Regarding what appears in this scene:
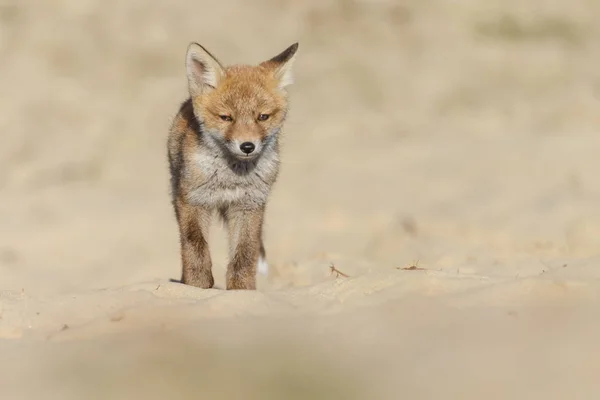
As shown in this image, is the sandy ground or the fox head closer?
the sandy ground

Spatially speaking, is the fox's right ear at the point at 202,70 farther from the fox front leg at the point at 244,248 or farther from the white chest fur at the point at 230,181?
the fox front leg at the point at 244,248

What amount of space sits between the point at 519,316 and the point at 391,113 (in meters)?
10.3

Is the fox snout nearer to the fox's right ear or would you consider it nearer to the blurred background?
the fox's right ear

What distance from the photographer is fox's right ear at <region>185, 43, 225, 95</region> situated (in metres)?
6.66

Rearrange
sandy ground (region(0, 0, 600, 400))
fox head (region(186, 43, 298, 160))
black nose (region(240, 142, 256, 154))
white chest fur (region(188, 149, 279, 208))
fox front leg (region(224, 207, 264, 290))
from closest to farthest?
sandy ground (region(0, 0, 600, 400)) → black nose (region(240, 142, 256, 154)) → fox head (region(186, 43, 298, 160)) → white chest fur (region(188, 149, 279, 208)) → fox front leg (region(224, 207, 264, 290))

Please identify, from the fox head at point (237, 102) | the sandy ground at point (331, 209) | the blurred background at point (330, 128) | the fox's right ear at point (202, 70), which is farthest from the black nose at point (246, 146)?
the blurred background at point (330, 128)

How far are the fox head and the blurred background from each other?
263 cm

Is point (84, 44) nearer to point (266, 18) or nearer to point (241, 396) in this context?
point (266, 18)

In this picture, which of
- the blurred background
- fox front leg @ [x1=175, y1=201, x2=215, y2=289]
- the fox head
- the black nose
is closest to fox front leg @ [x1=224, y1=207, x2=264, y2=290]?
fox front leg @ [x1=175, y1=201, x2=215, y2=289]

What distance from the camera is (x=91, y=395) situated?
13.0 feet

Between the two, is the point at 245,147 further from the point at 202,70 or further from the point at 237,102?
the point at 202,70

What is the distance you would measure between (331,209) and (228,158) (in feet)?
15.8

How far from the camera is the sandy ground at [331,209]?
4191 mm

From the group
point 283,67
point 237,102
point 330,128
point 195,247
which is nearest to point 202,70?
point 237,102
